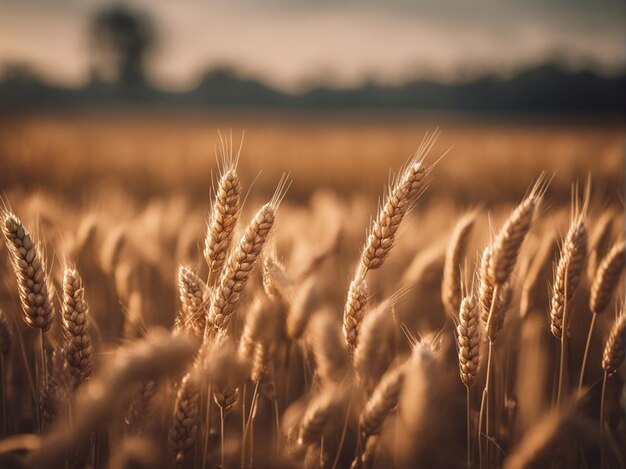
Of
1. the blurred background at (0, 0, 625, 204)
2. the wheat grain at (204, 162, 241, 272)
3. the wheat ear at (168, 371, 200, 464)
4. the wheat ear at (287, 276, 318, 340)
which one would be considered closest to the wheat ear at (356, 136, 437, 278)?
the wheat ear at (287, 276, 318, 340)

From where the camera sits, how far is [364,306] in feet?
3.69

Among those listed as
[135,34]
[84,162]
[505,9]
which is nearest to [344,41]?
[505,9]

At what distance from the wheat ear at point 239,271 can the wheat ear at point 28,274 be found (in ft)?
1.33

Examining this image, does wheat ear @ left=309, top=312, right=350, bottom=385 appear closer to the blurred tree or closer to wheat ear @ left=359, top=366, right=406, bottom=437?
wheat ear @ left=359, top=366, right=406, bottom=437

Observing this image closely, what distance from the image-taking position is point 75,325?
1093 mm

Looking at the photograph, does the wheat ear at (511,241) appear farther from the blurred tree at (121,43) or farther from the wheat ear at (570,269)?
the blurred tree at (121,43)

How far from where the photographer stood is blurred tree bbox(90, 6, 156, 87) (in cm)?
318

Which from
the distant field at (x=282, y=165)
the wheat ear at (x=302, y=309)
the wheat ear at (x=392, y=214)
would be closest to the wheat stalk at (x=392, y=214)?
the wheat ear at (x=392, y=214)

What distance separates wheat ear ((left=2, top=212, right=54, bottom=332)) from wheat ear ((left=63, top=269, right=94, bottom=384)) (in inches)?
2.6

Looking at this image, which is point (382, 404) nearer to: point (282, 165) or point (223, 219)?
point (223, 219)

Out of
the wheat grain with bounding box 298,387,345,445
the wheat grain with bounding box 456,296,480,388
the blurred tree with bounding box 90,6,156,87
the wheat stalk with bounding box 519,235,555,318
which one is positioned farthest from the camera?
the blurred tree with bounding box 90,6,156,87

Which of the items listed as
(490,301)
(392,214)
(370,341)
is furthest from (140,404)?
(490,301)

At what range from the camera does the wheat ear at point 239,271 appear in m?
1.09

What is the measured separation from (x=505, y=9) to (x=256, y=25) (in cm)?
141
